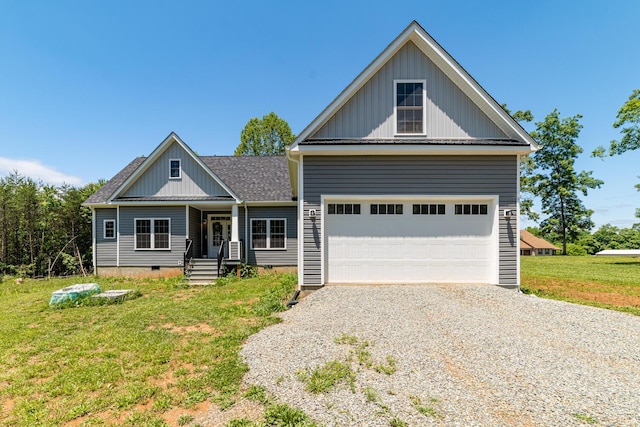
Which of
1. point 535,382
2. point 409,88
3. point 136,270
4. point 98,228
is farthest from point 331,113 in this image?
point 98,228

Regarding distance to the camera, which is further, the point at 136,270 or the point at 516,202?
the point at 136,270

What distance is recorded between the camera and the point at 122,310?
7398 millimetres

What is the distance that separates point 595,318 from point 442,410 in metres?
5.11

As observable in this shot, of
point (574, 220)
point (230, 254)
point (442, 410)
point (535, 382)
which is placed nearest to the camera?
point (442, 410)

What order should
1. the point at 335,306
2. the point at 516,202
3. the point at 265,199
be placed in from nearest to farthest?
the point at 335,306, the point at 516,202, the point at 265,199

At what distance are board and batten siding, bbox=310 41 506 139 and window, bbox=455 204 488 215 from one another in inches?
84.8

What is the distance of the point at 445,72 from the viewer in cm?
827

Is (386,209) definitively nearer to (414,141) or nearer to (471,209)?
(414,141)

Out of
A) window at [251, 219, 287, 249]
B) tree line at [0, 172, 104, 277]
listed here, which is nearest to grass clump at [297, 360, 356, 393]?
window at [251, 219, 287, 249]

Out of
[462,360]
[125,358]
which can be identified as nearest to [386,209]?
[462,360]

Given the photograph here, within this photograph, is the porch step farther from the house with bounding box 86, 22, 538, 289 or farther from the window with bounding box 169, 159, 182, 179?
the house with bounding box 86, 22, 538, 289

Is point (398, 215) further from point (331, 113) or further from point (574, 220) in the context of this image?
point (574, 220)

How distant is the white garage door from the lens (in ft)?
26.9

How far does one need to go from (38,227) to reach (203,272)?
1204cm
